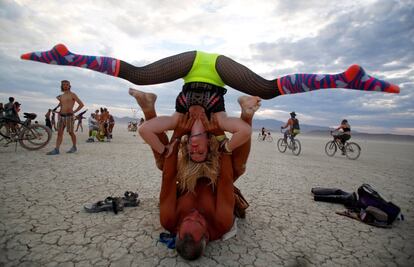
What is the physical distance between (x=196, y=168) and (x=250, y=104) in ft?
2.95

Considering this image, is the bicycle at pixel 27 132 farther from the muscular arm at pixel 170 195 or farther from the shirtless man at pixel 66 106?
the muscular arm at pixel 170 195

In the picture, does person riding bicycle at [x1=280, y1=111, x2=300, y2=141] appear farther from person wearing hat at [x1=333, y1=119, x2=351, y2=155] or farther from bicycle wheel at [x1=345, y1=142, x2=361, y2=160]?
bicycle wheel at [x1=345, y1=142, x2=361, y2=160]

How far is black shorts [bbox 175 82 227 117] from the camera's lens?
2.22 meters

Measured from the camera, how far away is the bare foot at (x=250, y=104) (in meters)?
1.96

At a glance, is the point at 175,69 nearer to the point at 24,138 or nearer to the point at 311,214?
the point at 311,214

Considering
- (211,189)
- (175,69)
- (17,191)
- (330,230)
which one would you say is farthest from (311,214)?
(17,191)

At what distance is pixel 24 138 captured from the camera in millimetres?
7430

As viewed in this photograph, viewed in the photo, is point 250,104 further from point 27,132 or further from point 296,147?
point 296,147

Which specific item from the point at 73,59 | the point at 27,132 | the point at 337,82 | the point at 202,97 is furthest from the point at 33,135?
the point at 337,82

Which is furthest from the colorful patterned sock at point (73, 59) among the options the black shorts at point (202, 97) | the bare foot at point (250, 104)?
the bare foot at point (250, 104)

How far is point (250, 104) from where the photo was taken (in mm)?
1966

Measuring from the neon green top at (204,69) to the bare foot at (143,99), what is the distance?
0.48 meters

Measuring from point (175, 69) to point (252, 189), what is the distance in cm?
336

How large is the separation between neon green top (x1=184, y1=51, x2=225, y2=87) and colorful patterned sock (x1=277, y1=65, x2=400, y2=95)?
652mm
